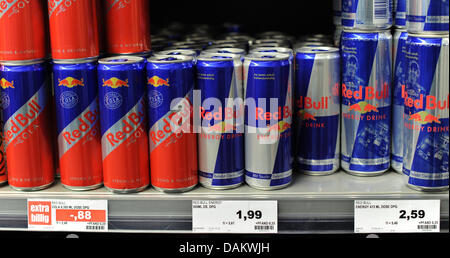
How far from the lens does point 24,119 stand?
133cm

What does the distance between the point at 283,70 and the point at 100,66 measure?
0.41m

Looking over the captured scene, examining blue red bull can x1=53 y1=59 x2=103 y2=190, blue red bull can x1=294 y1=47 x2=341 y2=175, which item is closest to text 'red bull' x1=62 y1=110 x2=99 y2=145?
blue red bull can x1=53 y1=59 x2=103 y2=190

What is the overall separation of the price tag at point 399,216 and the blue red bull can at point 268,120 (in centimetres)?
20

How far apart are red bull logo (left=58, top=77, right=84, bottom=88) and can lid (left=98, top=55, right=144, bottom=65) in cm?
7

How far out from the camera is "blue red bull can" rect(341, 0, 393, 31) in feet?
4.42

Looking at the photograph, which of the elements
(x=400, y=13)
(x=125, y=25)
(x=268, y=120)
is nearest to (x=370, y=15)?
(x=400, y=13)

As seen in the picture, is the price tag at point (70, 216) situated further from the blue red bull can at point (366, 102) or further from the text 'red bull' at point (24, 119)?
the blue red bull can at point (366, 102)

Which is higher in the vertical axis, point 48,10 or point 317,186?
point 48,10

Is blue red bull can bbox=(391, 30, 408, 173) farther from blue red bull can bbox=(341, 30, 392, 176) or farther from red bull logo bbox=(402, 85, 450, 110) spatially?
red bull logo bbox=(402, 85, 450, 110)

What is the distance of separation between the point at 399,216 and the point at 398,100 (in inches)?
11.8

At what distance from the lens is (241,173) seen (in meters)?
1.38
